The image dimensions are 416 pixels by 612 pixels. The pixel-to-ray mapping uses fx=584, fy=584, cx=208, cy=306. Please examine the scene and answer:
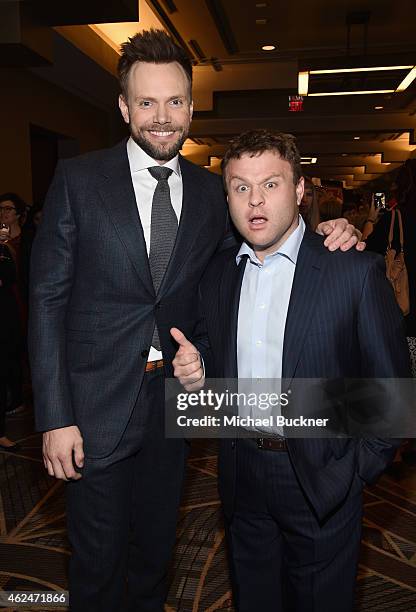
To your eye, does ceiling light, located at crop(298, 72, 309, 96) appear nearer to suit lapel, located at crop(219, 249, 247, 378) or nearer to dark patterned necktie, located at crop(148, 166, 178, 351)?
dark patterned necktie, located at crop(148, 166, 178, 351)

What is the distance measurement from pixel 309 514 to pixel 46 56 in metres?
5.49

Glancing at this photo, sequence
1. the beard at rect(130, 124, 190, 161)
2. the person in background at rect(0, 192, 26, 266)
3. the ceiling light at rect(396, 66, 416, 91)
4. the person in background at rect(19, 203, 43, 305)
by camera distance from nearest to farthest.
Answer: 1. the beard at rect(130, 124, 190, 161)
2. the person in background at rect(0, 192, 26, 266)
3. the person in background at rect(19, 203, 43, 305)
4. the ceiling light at rect(396, 66, 416, 91)

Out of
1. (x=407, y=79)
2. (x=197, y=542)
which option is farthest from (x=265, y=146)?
(x=407, y=79)

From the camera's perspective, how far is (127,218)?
1689 mm

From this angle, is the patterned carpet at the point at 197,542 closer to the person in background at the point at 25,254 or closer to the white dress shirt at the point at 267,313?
the white dress shirt at the point at 267,313

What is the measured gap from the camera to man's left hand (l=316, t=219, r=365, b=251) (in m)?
1.58

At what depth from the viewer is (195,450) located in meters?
3.98

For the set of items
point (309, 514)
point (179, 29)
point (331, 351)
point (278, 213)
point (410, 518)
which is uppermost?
point (179, 29)

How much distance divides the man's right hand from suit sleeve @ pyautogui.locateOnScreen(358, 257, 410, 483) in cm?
78

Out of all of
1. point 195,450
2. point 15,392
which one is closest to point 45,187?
point 15,392

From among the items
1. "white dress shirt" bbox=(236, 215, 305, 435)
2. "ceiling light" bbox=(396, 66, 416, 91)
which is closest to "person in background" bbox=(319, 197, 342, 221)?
"white dress shirt" bbox=(236, 215, 305, 435)

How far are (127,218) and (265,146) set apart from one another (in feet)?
1.46

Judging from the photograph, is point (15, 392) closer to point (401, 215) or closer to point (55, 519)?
point (55, 519)

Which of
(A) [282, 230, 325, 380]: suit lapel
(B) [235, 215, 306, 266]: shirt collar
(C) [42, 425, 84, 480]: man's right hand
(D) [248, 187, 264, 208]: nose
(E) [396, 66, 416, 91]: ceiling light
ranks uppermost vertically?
(E) [396, 66, 416, 91]: ceiling light
